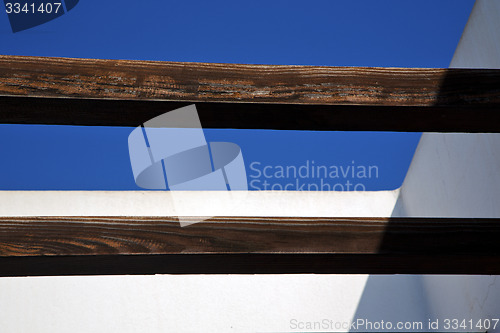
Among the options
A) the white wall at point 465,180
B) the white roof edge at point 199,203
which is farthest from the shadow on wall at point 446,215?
the white roof edge at point 199,203

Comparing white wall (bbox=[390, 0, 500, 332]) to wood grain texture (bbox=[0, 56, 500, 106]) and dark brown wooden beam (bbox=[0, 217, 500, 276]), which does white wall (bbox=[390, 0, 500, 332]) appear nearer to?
dark brown wooden beam (bbox=[0, 217, 500, 276])

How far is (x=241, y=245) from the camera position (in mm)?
1274

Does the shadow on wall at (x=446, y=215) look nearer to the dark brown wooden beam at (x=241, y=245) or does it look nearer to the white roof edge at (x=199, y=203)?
the dark brown wooden beam at (x=241, y=245)

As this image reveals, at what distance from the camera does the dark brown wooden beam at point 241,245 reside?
49.1 inches

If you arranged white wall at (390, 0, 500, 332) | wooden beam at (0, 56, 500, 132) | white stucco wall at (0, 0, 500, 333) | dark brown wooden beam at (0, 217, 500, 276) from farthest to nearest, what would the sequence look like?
1. white stucco wall at (0, 0, 500, 333)
2. white wall at (390, 0, 500, 332)
3. dark brown wooden beam at (0, 217, 500, 276)
4. wooden beam at (0, 56, 500, 132)

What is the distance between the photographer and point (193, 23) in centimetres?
256

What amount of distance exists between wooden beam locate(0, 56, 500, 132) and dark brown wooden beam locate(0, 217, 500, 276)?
307 millimetres

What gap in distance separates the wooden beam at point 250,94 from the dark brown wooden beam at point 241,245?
→ 1.01 ft

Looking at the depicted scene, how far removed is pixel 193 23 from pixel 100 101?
5.42 feet

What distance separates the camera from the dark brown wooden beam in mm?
1248

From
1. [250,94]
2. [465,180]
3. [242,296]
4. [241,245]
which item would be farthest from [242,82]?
[242,296]

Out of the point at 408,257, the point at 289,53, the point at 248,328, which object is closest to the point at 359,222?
the point at 408,257

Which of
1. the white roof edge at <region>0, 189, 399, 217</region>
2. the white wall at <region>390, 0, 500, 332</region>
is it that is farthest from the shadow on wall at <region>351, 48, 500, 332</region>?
the white roof edge at <region>0, 189, 399, 217</region>

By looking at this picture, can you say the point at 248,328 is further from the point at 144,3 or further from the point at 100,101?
the point at 100,101
